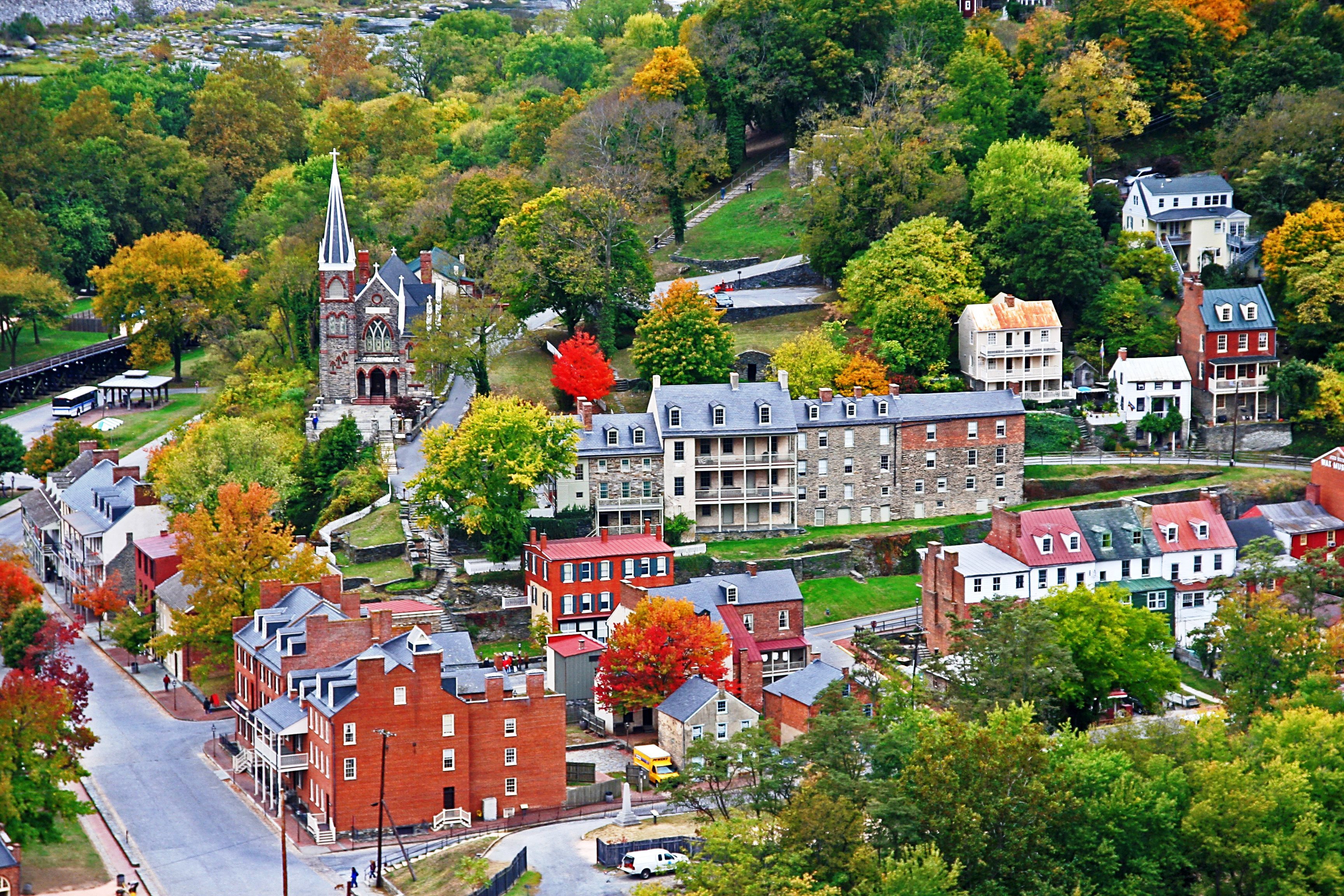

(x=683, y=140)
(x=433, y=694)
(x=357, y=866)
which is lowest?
(x=357, y=866)

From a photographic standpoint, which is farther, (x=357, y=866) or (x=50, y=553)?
(x=50, y=553)

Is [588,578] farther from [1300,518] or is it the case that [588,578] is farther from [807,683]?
[1300,518]

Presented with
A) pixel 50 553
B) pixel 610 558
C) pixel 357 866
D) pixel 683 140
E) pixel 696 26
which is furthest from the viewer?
→ pixel 696 26

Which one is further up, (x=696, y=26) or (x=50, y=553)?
(x=696, y=26)

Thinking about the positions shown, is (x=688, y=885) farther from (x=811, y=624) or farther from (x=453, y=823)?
(x=811, y=624)

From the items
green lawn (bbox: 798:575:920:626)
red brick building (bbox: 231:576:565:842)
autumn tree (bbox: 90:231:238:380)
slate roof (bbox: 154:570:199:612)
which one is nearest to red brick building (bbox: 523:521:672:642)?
green lawn (bbox: 798:575:920:626)

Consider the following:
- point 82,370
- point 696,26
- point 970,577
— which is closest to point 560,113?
point 696,26

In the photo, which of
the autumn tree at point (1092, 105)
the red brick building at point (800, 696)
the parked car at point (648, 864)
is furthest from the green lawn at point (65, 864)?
the autumn tree at point (1092, 105)
